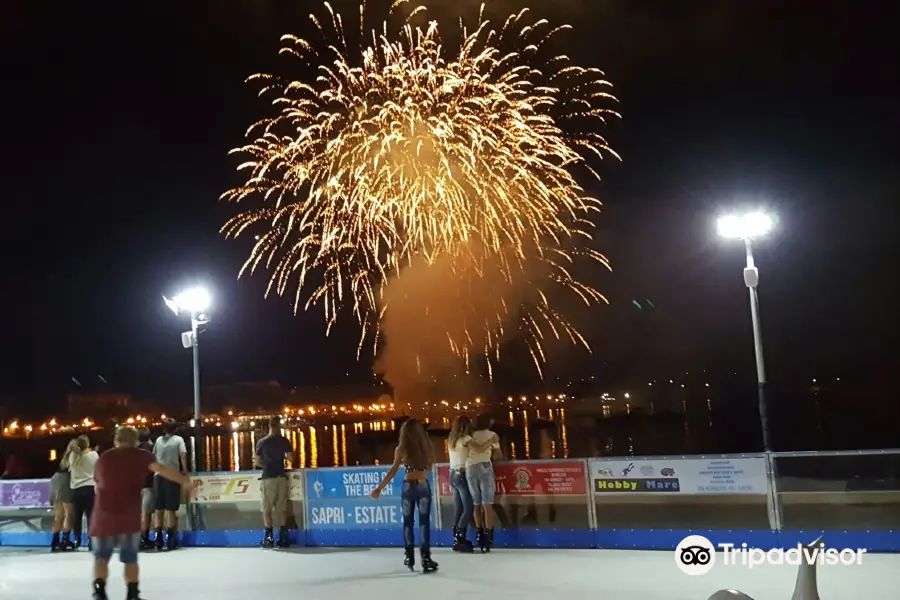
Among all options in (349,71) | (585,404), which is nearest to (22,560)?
(349,71)

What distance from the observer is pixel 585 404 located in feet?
639

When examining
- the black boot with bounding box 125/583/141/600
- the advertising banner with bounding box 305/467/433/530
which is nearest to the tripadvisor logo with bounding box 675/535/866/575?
the advertising banner with bounding box 305/467/433/530

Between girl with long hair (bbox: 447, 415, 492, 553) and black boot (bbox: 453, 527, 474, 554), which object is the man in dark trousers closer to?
girl with long hair (bbox: 447, 415, 492, 553)

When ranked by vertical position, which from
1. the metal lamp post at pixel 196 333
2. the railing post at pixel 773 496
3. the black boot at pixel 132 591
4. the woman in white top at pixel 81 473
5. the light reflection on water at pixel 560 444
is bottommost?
the light reflection on water at pixel 560 444

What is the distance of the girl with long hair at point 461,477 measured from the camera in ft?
33.9

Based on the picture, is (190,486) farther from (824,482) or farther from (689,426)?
(689,426)

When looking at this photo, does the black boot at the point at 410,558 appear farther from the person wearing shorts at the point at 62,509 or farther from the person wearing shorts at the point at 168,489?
the person wearing shorts at the point at 62,509

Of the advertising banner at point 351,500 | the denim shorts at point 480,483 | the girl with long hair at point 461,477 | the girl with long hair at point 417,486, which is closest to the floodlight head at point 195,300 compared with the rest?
the advertising banner at point 351,500

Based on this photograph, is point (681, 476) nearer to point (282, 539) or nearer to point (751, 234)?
point (751, 234)

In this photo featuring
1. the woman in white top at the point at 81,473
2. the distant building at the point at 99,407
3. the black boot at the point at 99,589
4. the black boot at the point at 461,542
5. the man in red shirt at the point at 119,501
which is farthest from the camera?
the distant building at the point at 99,407

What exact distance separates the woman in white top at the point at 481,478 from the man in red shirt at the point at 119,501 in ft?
13.1

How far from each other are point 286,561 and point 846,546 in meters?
6.49

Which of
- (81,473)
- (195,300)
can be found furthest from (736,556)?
(195,300)

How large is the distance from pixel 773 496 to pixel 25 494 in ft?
37.8
